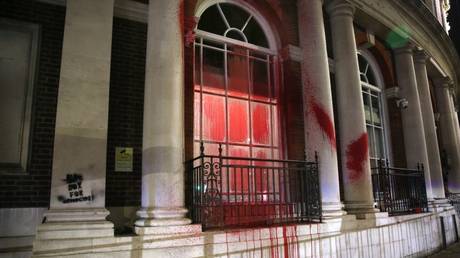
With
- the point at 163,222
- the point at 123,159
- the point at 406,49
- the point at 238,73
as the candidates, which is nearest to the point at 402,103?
the point at 406,49

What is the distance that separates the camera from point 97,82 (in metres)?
5.31

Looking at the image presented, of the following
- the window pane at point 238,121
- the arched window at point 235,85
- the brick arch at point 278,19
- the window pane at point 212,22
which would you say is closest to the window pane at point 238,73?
the arched window at point 235,85

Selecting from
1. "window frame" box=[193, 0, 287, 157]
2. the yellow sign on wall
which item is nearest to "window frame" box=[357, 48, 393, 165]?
"window frame" box=[193, 0, 287, 157]

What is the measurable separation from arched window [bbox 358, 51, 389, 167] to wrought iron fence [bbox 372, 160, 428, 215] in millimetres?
1154

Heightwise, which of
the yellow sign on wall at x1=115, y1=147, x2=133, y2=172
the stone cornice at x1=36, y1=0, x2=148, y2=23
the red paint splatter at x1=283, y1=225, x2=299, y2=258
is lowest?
the red paint splatter at x1=283, y1=225, x2=299, y2=258

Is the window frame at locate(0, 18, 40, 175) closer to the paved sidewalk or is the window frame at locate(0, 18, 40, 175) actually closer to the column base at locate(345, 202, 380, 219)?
the column base at locate(345, 202, 380, 219)

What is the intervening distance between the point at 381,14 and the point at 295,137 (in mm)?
4910

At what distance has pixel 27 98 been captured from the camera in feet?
17.8

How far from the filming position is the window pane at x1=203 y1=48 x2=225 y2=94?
302 inches

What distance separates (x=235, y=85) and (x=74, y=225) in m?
4.47

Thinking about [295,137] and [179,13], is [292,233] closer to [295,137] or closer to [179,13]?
[295,137]

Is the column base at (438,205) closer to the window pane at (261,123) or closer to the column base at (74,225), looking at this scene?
the window pane at (261,123)

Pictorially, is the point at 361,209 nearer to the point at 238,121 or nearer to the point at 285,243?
the point at 285,243

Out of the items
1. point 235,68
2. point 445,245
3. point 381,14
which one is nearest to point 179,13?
point 235,68
